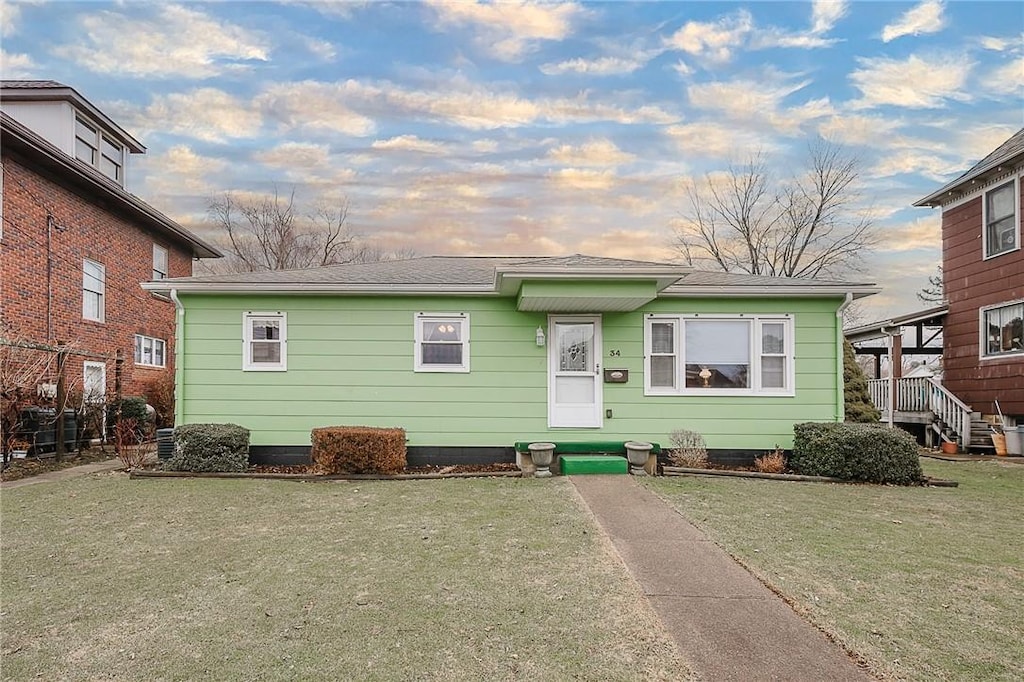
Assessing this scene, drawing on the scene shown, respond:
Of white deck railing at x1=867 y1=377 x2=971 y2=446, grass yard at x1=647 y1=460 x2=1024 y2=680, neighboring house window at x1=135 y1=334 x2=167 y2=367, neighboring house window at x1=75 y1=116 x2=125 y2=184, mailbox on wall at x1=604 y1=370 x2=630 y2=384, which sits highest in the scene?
neighboring house window at x1=75 y1=116 x2=125 y2=184

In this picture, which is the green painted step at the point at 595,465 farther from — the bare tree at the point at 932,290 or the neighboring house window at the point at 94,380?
the bare tree at the point at 932,290

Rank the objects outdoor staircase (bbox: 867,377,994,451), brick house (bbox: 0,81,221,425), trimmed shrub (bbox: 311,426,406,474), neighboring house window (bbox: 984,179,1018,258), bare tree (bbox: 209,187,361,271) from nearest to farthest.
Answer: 1. trimmed shrub (bbox: 311,426,406,474)
2. brick house (bbox: 0,81,221,425)
3. neighboring house window (bbox: 984,179,1018,258)
4. outdoor staircase (bbox: 867,377,994,451)
5. bare tree (bbox: 209,187,361,271)

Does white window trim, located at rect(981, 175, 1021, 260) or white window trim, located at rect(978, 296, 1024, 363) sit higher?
white window trim, located at rect(981, 175, 1021, 260)

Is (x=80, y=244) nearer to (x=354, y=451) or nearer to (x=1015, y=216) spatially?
(x=354, y=451)

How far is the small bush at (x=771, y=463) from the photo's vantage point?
882 cm

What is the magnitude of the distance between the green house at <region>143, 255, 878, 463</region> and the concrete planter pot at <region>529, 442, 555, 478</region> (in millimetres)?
755

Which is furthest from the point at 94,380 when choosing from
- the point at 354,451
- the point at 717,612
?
the point at 717,612

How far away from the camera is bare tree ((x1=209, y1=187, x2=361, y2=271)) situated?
27.6m

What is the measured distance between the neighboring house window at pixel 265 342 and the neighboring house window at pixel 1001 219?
14.7 metres

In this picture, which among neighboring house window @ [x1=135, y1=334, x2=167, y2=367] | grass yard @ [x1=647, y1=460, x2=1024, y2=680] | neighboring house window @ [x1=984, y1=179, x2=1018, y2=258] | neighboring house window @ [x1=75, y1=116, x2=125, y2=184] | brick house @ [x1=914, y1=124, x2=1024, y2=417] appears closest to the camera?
grass yard @ [x1=647, y1=460, x2=1024, y2=680]

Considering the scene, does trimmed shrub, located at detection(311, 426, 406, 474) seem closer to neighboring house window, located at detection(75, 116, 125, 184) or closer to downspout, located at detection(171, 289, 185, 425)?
downspout, located at detection(171, 289, 185, 425)

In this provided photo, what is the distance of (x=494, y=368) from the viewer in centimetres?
942

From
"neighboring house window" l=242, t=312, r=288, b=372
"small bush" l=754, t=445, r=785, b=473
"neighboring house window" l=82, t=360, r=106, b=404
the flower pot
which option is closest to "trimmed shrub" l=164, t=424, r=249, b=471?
"neighboring house window" l=242, t=312, r=288, b=372

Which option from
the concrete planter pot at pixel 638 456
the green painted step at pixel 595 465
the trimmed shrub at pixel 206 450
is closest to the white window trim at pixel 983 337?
the concrete planter pot at pixel 638 456
